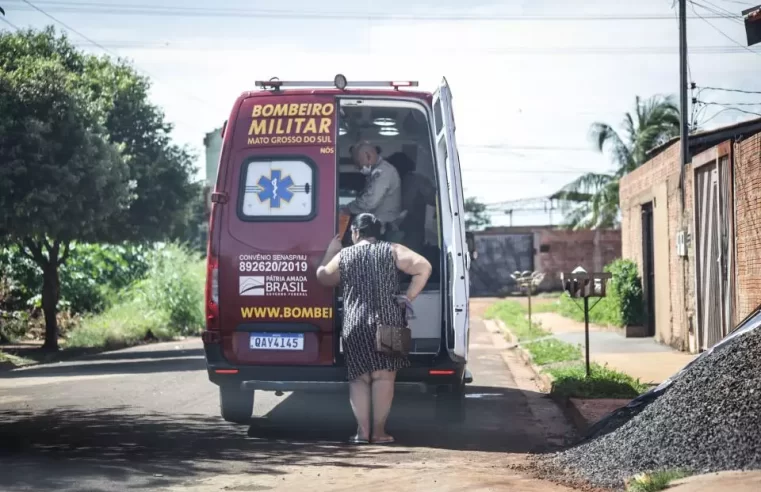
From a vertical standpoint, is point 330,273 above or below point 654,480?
above

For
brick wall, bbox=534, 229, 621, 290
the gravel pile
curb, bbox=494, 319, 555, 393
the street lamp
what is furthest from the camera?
brick wall, bbox=534, 229, 621, 290

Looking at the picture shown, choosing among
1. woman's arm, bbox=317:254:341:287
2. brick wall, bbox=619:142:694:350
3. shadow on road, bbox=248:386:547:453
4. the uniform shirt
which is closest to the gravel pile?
shadow on road, bbox=248:386:547:453

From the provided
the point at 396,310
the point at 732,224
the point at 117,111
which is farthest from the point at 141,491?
the point at 117,111

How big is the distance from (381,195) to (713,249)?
748cm

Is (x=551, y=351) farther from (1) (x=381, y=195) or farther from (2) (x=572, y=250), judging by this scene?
(2) (x=572, y=250)

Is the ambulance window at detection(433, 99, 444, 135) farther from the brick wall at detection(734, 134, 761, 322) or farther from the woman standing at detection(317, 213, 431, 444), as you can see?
the brick wall at detection(734, 134, 761, 322)

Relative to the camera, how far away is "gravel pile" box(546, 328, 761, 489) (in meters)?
7.05

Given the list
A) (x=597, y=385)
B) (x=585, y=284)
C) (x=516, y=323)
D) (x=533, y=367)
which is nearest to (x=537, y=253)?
(x=516, y=323)

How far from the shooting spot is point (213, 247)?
9.77 meters

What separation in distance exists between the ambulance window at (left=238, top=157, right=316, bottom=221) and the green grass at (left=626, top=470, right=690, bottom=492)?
4004mm

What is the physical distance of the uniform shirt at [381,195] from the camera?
10656mm

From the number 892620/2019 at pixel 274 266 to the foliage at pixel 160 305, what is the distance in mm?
16870

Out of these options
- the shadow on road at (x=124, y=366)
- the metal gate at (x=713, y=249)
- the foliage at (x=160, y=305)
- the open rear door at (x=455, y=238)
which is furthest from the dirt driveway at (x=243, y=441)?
the foliage at (x=160, y=305)

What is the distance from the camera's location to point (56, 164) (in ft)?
66.9
